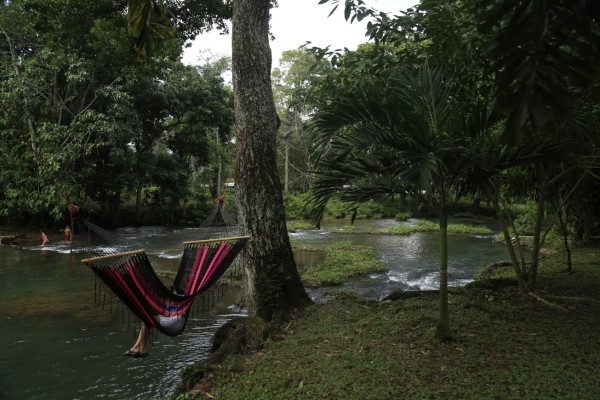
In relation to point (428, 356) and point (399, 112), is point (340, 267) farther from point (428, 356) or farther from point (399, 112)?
point (399, 112)

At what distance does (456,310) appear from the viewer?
3.31 m

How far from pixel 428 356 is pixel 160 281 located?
1.65m

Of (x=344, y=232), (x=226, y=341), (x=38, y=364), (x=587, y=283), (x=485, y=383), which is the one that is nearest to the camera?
(x=485, y=383)

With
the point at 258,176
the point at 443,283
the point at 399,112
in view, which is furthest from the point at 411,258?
the point at 399,112

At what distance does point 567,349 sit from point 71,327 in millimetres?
4334

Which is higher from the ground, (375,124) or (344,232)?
(375,124)

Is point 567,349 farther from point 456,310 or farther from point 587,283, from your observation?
point 587,283


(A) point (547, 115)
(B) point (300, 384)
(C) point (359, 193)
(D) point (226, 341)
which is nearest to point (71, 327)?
(D) point (226, 341)

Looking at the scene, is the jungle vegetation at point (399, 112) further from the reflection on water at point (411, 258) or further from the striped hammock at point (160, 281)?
the reflection on water at point (411, 258)

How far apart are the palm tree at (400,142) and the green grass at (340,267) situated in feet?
11.1

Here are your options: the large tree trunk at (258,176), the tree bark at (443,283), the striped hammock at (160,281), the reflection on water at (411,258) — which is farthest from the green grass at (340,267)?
the tree bark at (443,283)

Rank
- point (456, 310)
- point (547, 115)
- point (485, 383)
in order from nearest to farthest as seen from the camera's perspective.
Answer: point (547, 115), point (485, 383), point (456, 310)

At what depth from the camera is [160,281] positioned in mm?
2768

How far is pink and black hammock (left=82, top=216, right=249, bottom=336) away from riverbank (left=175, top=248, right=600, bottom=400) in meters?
0.53
